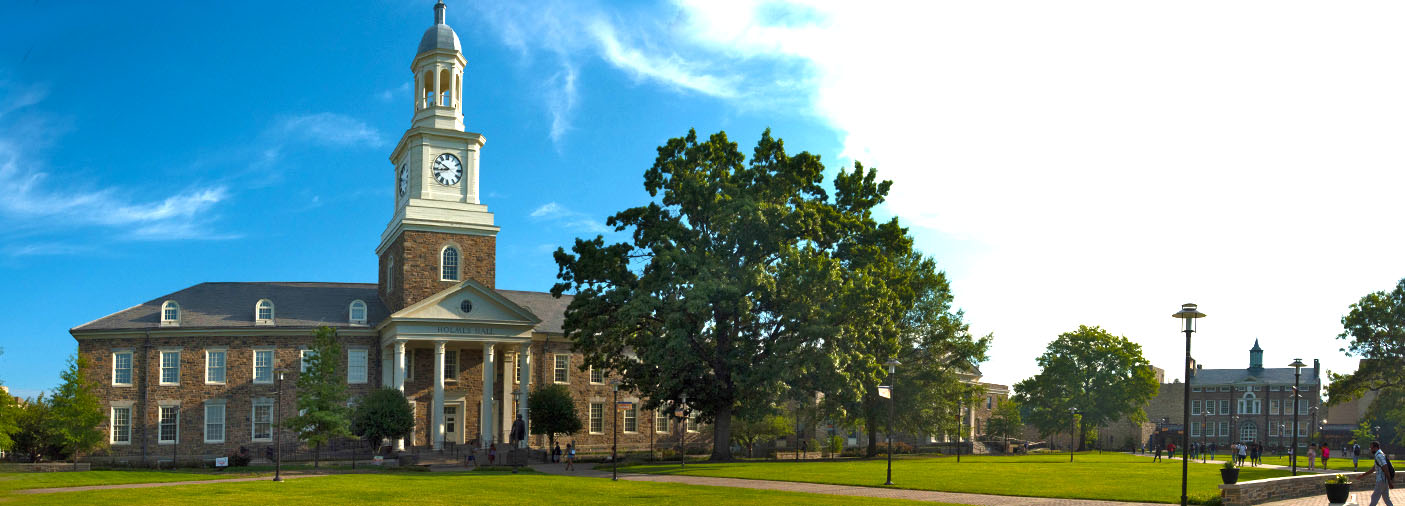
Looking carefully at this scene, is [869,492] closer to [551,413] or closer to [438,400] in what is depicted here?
[551,413]

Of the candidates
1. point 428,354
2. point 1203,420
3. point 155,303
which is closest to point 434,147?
point 428,354

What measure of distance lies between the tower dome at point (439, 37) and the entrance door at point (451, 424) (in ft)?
61.4

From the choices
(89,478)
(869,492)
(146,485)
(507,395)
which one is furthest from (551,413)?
(869,492)

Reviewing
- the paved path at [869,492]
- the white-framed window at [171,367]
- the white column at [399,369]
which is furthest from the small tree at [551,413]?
the white-framed window at [171,367]

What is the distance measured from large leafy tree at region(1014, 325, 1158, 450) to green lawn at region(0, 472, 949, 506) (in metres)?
51.9

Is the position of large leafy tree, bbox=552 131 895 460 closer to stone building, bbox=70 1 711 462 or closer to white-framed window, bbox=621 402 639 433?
stone building, bbox=70 1 711 462

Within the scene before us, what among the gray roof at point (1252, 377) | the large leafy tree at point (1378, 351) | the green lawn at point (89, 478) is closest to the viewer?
the green lawn at point (89, 478)

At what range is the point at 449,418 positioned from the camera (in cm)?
5419

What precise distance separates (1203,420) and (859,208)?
8532 cm

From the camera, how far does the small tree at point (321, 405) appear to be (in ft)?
140

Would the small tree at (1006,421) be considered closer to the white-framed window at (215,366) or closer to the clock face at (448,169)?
the clock face at (448,169)

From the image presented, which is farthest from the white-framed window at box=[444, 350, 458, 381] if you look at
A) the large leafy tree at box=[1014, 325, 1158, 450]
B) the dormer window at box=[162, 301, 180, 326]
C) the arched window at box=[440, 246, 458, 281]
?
the large leafy tree at box=[1014, 325, 1158, 450]

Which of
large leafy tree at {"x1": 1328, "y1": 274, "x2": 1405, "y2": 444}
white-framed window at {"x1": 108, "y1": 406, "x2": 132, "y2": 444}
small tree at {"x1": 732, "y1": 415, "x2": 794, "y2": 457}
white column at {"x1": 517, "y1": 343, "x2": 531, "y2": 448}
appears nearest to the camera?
white-framed window at {"x1": 108, "y1": 406, "x2": 132, "y2": 444}

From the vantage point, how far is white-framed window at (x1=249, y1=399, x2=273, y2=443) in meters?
50.9
